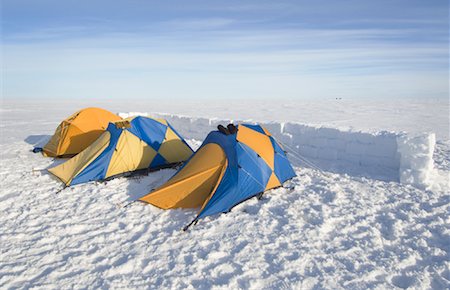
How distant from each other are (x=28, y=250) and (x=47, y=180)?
114 inches

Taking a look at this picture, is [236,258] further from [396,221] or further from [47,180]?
[47,180]

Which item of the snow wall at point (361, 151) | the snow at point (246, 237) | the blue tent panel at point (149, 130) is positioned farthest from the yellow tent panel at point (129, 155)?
the snow wall at point (361, 151)

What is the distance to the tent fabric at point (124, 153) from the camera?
6.20 m

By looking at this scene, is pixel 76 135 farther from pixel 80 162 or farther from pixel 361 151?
pixel 361 151

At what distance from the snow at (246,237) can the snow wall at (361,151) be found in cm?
6

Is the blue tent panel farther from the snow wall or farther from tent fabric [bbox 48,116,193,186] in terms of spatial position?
the snow wall

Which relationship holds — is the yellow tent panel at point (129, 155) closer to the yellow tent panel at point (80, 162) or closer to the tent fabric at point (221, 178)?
the yellow tent panel at point (80, 162)

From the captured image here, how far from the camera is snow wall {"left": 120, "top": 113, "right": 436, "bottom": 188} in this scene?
19.4 feet

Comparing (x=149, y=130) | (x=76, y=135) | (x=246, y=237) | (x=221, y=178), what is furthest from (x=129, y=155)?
(x=246, y=237)

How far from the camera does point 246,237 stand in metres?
4.09

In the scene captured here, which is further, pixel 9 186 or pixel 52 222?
pixel 9 186

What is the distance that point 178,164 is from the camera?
715 centimetres

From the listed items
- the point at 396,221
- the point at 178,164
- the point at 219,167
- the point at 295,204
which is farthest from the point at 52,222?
the point at 396,221

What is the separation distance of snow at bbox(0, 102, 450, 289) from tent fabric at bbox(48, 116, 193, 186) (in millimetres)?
302
